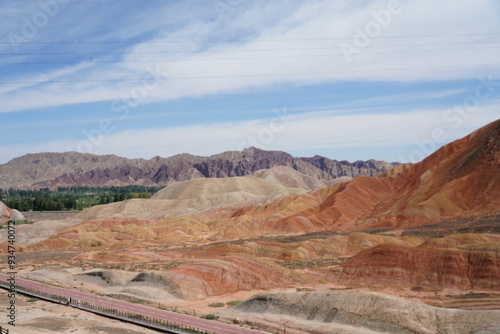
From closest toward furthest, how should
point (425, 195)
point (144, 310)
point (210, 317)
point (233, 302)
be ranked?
point (210, 317) → point (144, 310) → point (233, 302) → point (425, 195)

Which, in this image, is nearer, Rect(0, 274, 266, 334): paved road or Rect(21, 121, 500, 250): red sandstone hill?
Rect(0, 274, 266, 334): paved road

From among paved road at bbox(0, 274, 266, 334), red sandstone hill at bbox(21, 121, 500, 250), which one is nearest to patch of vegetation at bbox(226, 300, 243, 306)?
paved road at bbox(0, 274, 266, 334)

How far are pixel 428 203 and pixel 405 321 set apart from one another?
307 ft

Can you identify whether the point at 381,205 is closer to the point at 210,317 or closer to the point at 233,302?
the point at 233,302

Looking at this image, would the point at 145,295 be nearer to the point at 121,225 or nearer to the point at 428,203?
the point at 428,203

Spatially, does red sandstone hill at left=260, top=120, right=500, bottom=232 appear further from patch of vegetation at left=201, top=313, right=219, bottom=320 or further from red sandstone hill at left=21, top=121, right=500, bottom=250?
patch of vegetation at left=201, top=313, right=219, bottom=320

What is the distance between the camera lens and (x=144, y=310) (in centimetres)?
5281

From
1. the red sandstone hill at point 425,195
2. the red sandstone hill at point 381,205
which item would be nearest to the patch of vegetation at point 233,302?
the red sandstone hill at point 381,205

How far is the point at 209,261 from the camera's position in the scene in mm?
70438

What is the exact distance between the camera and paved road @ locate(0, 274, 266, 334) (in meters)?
44.5

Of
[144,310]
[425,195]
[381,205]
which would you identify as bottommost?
[144,310]

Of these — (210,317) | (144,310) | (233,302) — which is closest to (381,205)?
(233,302)

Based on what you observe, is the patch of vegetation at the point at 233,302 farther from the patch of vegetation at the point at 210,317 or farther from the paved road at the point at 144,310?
the paved road at the point at 144,310

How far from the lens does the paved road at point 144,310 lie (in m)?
44.5
